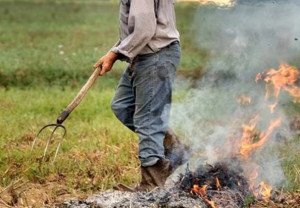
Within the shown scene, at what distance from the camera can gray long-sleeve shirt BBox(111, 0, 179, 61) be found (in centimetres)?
455

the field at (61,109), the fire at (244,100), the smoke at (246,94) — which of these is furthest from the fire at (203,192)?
the fire at (244,100)

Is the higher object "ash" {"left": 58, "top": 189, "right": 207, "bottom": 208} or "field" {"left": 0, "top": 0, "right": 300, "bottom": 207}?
"ash" {"left": 58, "top": 189, "right": 207, "bottom": 208}

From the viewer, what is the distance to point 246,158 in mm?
5219

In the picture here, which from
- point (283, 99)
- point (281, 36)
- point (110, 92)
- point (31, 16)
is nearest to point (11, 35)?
point (31, 16)

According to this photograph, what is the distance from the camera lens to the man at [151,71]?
464 cm

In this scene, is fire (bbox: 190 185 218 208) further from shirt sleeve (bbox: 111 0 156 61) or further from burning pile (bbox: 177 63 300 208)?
shirt sleeve (bbox: 111 0 156 61)

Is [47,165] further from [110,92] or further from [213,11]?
[110,92]

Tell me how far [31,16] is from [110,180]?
1790cm

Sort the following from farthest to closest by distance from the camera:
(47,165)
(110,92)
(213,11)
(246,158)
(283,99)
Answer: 1. (110,92)
2. (283,99)
3. (213,11)
4. (47,165)
5. (246,158)

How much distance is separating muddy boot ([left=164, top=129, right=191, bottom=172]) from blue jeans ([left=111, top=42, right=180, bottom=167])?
40 cm

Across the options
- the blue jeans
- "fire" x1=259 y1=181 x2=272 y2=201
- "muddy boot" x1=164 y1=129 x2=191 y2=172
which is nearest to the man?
the blue jeans

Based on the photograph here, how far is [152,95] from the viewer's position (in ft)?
15.8

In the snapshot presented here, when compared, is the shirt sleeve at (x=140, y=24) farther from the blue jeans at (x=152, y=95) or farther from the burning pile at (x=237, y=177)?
the burning pile at (x=237, y=177)

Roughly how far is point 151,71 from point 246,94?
9.01 ft
